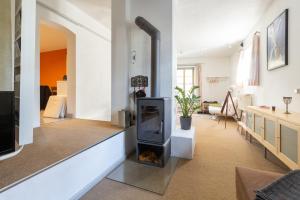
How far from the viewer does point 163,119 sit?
212 centimetres

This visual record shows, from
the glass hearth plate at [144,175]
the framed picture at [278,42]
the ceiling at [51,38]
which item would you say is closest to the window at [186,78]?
the framed picture at [278,42]

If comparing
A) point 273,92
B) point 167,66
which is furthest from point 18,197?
point 273,92

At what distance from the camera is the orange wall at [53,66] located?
5449mm

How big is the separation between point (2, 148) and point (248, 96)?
5.14 meters

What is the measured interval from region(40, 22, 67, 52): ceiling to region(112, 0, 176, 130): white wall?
1.80m

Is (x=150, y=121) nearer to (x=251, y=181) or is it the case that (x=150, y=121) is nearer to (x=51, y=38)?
(x=251, y=181)

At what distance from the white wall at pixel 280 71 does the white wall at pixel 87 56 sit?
3676mm

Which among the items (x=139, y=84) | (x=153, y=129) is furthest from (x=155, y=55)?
(x=153, y=129)

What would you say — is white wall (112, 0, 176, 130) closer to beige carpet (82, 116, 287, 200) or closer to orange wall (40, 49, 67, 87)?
beige carpet (82, 116, 287, 200)

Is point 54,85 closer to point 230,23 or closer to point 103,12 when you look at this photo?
point 103,12

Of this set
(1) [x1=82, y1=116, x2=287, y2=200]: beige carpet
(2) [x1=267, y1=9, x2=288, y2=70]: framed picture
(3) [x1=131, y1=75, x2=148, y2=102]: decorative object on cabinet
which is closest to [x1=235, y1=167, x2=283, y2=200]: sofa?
(1) [x1=82, y1=116, x2=287, y2=200]: beige carpet

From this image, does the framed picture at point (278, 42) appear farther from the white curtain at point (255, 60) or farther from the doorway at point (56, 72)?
the doorway at point (56, 72)

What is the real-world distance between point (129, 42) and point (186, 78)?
5743mm

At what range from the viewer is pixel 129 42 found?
2641mm
